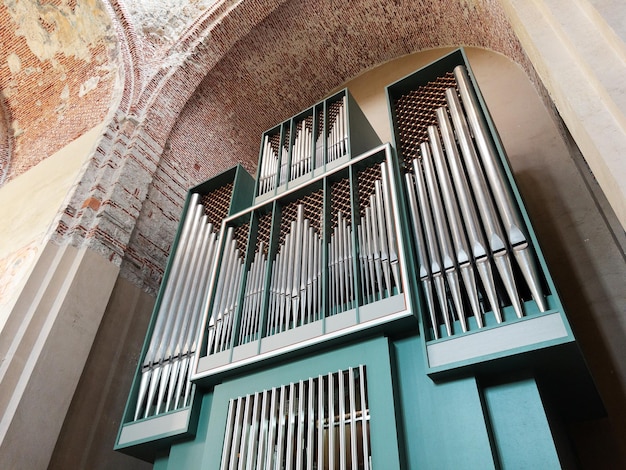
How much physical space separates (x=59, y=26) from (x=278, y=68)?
3310mm

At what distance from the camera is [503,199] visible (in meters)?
3.11

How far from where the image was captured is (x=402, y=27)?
23.7 ft

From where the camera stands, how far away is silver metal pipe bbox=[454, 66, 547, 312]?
271 cm

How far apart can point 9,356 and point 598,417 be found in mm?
4571

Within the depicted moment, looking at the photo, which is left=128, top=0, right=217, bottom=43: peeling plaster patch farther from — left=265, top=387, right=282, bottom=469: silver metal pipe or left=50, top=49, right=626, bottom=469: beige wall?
left=265, top=387, right=282, bottom=469: silver metal pipe

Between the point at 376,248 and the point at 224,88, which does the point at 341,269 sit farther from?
the point at 224,88

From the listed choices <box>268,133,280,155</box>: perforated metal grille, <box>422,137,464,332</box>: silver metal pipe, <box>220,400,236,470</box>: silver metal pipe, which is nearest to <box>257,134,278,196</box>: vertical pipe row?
<box>268,133,280,155</box>: perforated metal grille

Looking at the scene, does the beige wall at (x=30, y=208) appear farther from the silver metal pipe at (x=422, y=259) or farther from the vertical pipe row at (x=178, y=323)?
the silver metal pipe at (x=422, y=259)

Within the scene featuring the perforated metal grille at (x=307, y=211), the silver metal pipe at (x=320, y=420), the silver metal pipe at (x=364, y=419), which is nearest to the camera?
the silver metal pipe at (x=364, y=419)

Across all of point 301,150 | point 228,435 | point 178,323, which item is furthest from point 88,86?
point 228,435

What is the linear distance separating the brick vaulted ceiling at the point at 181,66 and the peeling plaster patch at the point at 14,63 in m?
0.02

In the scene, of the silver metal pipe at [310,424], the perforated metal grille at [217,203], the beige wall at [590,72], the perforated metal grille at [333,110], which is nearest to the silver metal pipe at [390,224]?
the silver metal pipe at [310,424]

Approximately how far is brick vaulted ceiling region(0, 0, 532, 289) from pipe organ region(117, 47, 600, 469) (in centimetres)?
206

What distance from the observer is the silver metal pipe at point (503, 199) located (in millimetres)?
2707
